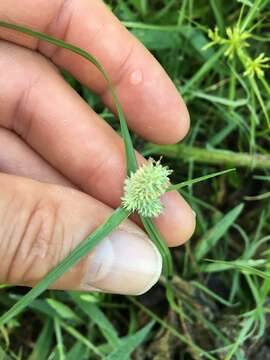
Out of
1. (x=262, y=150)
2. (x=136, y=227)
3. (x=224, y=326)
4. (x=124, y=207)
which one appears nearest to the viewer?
(x=124, y=207)

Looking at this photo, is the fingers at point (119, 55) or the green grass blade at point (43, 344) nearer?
the fingers at point (119, 55)

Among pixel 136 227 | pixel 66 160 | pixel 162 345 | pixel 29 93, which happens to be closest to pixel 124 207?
pixel 136 227

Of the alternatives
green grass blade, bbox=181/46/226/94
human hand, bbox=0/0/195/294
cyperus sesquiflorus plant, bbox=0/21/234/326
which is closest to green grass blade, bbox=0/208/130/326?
cyperus sesquiflorus plant, bbox=0/21/234/326

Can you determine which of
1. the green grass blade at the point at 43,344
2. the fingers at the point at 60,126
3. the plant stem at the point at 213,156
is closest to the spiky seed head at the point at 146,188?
the fingers at the point at 60,126

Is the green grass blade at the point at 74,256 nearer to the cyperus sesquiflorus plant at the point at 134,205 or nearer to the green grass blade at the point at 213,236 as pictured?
the cyperus sesquiflorus plant at the point at 134,205

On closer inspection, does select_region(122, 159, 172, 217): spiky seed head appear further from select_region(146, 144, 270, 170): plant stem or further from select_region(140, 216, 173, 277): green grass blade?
select_region(146, 144, 270, 170): plant stem

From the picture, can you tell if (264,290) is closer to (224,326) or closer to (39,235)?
(224,326)
